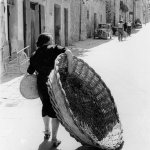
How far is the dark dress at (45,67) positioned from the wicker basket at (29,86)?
4.0 inches

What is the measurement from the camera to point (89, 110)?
619 cm

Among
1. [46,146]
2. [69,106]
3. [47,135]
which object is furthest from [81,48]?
[69,106]

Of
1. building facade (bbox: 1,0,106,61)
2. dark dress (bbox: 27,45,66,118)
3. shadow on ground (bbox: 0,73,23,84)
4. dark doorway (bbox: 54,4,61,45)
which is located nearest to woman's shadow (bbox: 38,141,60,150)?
dark dress (bbox: 27,45,66,118)

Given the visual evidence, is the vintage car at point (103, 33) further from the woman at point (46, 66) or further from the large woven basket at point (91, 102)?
the woman at point (46, 66)

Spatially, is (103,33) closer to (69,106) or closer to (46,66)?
(46,66)

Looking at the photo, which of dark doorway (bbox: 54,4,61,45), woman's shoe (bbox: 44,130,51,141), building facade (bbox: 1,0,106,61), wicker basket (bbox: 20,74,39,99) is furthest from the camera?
dark doorway (bbox: 54,4,61,45)

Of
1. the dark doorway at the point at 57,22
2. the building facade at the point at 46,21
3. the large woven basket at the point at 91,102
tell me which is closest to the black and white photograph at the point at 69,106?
the large woven basket at the point at 91,102

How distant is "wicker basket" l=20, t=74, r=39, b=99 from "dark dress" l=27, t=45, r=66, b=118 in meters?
0.10

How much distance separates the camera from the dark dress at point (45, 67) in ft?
17.8

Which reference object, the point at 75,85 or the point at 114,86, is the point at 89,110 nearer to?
the point at 75,85

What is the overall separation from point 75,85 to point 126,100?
2527mm

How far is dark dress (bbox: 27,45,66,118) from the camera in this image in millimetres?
5438

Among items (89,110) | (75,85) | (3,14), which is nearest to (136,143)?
(89,110)

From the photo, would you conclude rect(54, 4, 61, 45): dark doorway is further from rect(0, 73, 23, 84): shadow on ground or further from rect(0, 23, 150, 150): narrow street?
rect(0, 23, 150, 150): narrow street
